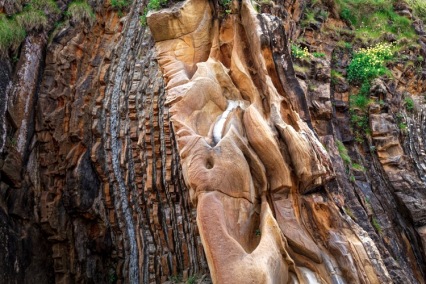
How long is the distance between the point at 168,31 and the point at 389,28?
9537 mm

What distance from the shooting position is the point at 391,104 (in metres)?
11.4

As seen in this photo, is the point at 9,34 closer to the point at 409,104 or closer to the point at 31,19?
the point at 31,19

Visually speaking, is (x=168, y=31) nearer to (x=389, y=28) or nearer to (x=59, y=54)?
(x=59, y=54)

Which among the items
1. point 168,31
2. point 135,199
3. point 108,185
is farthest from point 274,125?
point 108,185

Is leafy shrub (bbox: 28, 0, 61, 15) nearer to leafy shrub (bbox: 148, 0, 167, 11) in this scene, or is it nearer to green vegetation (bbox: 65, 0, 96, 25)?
green vegetation (bbox: 65, 0, 96, 25)

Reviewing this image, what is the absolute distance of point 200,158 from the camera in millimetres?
5922

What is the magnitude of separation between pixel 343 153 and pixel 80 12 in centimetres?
872

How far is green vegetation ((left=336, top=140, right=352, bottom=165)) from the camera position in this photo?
9531 millimetres

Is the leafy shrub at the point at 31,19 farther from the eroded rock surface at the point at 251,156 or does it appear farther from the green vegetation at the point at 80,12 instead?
the eroded rock surface at the point at 251,156

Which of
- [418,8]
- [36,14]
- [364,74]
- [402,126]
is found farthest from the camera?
[418,8]

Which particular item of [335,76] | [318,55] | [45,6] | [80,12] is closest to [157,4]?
[80,12]

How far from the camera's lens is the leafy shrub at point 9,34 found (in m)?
9.81

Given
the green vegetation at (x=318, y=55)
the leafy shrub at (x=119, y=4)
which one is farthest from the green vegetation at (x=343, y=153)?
the leafy shrub at (x=119, y=4)

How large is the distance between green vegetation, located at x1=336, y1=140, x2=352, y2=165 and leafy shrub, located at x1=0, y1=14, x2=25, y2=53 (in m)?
8.98
